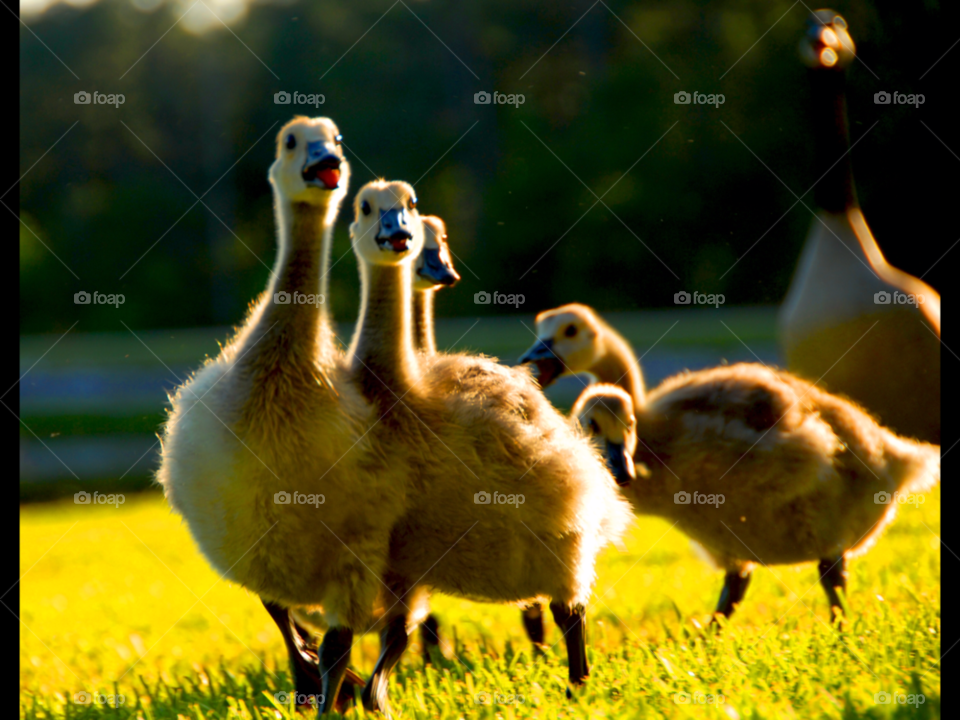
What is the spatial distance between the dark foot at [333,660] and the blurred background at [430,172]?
1077cm

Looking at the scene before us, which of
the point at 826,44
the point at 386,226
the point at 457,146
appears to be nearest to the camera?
the point at 386,226

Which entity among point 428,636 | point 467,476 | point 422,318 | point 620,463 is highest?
point 422,318

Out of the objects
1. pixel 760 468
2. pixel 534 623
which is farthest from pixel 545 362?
pixel 534 623

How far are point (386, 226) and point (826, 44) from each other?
4.31 m

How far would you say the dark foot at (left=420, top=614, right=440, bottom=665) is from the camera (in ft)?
15.8

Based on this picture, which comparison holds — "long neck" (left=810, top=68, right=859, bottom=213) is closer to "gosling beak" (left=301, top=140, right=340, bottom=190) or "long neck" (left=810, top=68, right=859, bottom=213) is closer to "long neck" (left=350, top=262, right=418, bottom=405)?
"long neck" (left=350, top=262, right=418, bottom=405)

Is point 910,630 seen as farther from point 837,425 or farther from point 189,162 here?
point 189,162

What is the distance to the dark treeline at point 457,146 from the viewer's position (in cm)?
1770

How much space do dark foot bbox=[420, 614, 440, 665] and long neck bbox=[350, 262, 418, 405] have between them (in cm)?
170

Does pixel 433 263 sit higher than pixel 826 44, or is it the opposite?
pixel 826 44

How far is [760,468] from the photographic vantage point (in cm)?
464

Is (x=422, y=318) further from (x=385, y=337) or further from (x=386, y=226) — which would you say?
(x=386, y=226)

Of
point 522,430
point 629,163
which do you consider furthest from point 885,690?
point 629,163

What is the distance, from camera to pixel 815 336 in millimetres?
6062
